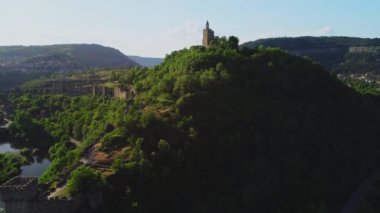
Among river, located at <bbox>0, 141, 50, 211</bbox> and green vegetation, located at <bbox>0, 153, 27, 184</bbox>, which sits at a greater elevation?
green vegetation, located at <bbox>0, 153, 27, 184</bbox>

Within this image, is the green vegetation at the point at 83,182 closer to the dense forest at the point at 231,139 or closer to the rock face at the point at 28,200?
the dense forest at the point at 231,139

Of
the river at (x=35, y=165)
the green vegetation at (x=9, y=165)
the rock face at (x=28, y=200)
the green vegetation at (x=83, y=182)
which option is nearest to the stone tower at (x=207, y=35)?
the river at (x=35, y=165)

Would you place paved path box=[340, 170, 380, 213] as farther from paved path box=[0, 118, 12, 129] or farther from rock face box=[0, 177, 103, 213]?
paved path box=[0, 118, 12, 129]

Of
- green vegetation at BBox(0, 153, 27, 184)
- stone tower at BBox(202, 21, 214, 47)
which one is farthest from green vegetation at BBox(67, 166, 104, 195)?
stone tower at BBox(202, 21, 214, 47)

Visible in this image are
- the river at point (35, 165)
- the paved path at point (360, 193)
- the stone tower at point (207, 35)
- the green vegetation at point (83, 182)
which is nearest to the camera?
the green vegetation at point (83, 182)

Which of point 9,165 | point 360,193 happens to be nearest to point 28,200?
point 9,165

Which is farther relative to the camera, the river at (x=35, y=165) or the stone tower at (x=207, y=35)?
the stone tower at (x=207, y=35)
